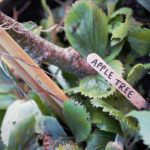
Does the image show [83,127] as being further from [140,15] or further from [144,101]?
[140,15]

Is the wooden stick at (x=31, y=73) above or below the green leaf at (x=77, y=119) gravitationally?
above

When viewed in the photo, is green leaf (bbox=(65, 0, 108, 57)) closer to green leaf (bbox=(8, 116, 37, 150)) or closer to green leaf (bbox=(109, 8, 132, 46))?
green leaf (bbox=(109, 8, 132, 46))

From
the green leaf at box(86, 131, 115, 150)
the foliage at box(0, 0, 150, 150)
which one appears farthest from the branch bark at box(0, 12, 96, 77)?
the green leaf at box(86, 131, 115, 150)

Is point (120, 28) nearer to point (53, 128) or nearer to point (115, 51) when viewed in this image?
point (115, 51)

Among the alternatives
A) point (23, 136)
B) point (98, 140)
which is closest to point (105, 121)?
point (98, 140)

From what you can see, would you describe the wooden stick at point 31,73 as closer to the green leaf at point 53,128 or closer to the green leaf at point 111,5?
the green leaf at point 53,128

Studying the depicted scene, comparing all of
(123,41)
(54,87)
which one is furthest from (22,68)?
(123,41)

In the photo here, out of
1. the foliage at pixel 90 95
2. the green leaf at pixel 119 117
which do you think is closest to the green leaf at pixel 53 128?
the foliage at pixel 90 95
